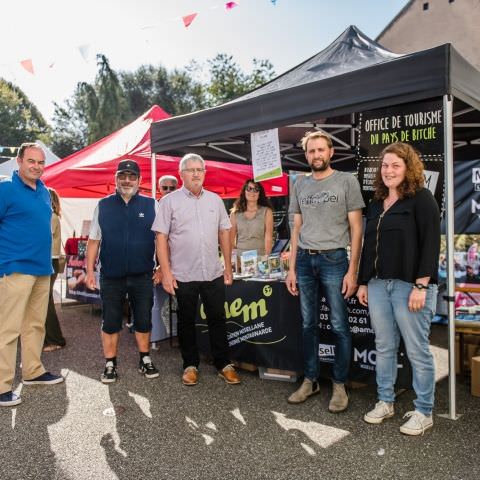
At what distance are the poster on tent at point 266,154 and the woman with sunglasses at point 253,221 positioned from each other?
68 cm

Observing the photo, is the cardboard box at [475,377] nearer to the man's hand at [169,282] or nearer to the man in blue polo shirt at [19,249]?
the man's hand at [169,282]

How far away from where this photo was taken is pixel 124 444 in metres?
2.64

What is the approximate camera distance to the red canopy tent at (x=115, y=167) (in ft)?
21.2

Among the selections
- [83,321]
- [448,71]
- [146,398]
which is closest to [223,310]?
[146,398]

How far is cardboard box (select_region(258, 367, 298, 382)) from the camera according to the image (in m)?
3.65

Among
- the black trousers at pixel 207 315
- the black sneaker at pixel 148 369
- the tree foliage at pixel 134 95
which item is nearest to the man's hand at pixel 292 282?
the black trousers at pixel 207 315

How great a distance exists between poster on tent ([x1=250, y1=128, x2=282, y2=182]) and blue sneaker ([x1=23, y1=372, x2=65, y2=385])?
2288 mm

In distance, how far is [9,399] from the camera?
3.26 m

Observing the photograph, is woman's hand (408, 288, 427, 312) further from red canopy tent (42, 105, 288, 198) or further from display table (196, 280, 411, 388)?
red canopy tent (42, 105, 288, 198)

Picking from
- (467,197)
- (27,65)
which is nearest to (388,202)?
(467,197)

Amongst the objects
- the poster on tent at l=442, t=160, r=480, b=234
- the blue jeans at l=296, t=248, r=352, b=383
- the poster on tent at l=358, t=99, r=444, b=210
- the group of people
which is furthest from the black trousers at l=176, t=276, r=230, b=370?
the poster on tent at l=442, t=160, r=480, b=234

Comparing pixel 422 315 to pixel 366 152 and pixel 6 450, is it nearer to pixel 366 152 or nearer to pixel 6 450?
pixel 366 152

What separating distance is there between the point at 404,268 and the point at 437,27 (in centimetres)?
1250

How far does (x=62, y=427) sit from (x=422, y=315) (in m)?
2.26
